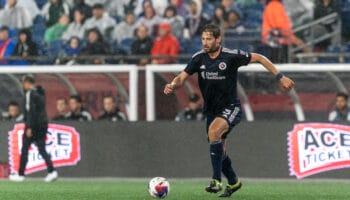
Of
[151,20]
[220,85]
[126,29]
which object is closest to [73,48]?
[126,29]

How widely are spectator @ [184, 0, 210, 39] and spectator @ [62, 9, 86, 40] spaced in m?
2.31

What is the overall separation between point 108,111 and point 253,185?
4022 mm

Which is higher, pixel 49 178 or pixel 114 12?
pixel 114 12

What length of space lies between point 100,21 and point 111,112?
3.41 meters

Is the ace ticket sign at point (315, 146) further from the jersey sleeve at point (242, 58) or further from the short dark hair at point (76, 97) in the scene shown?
the jersey sleeve at point (242, 58)

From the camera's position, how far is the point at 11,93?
19047mm

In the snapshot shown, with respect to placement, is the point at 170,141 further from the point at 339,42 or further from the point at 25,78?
the point at 339,42

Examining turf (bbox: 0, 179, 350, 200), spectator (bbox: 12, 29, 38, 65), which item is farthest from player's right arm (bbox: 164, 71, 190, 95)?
spectator (bbox: 12, 29, 38, 65)

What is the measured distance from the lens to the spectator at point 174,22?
20859 millimetres

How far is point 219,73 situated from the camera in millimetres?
12500

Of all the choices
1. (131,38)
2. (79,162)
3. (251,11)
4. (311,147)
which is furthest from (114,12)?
(311,147)

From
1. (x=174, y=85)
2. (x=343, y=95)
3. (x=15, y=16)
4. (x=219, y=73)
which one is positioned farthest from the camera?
(x=15, y=16)

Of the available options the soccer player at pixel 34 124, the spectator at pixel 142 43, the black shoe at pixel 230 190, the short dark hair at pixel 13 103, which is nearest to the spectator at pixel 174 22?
the spectator at pixel 142 43

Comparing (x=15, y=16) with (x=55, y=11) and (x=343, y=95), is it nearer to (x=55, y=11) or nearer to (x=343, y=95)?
(x=55, y=11)
